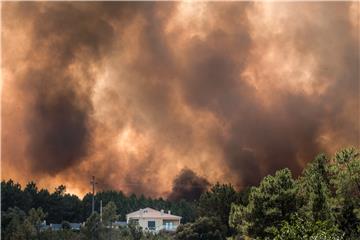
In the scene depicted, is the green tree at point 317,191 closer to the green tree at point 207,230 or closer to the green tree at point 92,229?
the green tree at point 207,230

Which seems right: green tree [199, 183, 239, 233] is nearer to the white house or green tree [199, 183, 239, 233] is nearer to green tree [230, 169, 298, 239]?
green tree [230, 169, 298, 239]

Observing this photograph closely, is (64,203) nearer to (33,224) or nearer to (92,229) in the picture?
(33,224)

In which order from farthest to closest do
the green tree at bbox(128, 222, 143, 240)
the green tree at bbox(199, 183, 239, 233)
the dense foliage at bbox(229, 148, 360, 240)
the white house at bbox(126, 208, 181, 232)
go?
the white house at bbox(126, 208, 181, 232), the green tree at bbox(199, 183, 239, 233), the green tree at bbox(128, 222, 143, 240), the dense foliage at bbox(229, 148, 360, 240)

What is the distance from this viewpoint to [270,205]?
1789 inches

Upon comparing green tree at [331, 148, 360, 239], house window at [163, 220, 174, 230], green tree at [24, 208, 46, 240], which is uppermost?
house window at [163, 220, 174, 230]

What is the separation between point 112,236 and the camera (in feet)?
218

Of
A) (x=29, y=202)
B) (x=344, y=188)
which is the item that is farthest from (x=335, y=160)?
(x=29, y=202)

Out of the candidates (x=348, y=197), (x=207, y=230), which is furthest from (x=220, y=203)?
(x=348, y=197)

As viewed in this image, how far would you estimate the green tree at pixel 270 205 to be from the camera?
4459 cm

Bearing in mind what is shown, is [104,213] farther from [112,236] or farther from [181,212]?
[181,212]

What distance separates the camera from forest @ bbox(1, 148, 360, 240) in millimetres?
40750

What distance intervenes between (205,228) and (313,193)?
29.6 m

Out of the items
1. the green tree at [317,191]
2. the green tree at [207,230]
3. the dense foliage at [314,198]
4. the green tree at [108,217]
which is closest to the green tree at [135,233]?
the green tree at [108,217]

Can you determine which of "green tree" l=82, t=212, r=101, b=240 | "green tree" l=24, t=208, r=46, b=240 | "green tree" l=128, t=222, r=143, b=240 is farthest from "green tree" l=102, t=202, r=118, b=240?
"green tree" l=24, t=208, r=46, b=240
